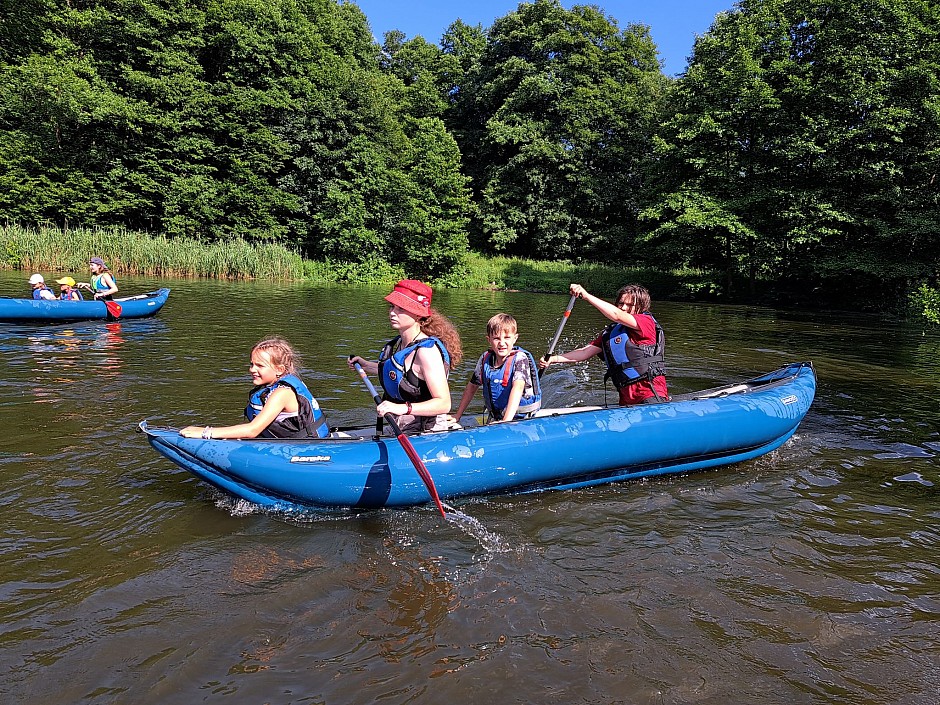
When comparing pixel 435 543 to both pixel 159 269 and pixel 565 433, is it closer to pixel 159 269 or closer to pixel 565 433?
pixel 565 433

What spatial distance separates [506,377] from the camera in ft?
16.3

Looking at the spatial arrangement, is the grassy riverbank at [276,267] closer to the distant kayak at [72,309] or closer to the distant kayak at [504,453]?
the distant kayak at [72,309]

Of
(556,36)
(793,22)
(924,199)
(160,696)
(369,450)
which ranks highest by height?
(556,36)

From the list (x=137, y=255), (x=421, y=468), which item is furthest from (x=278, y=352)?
(x=137, y=255)

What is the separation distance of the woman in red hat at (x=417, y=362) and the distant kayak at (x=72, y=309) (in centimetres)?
825

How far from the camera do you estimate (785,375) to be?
6379 millimetres

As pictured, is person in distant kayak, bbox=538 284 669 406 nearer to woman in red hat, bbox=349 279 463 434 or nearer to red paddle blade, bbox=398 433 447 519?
woman in red hat, bbox=349 279 463 434

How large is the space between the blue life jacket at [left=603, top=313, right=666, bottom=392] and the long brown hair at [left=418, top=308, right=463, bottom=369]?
5.74 feet

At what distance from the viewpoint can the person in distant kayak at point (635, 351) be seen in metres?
5.46

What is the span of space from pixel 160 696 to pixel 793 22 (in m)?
27.0

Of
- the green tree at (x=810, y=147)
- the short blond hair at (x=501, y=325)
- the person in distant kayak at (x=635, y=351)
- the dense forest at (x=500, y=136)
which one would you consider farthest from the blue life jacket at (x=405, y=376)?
the green tree at (x=810, y=147)

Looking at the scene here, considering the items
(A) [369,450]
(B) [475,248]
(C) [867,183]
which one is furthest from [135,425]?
(B) [475,248]

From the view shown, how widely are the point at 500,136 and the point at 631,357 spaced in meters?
28.5

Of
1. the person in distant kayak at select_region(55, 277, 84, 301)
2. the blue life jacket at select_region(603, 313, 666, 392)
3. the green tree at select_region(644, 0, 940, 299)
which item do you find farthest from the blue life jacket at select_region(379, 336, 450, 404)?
the green tree at select_region(644, 0, 940, 299)
